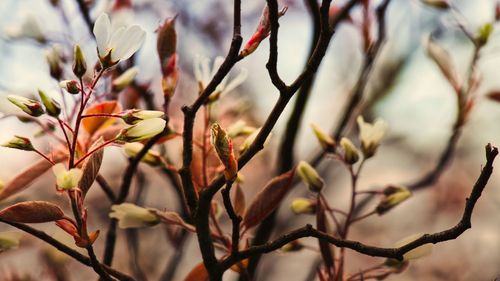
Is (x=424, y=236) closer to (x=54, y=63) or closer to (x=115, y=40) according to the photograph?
(x=115, y=40)

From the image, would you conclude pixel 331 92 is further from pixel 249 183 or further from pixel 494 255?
pixel 494 255

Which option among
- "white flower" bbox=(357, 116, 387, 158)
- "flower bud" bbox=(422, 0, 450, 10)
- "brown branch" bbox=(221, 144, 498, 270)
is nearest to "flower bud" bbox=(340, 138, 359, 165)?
"white flower" bbox=(357, 116, 387, 158)

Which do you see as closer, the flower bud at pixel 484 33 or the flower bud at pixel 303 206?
the flower bud at pixel 303 206

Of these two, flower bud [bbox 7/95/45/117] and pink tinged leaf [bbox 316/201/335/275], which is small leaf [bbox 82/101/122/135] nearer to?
flower bud [bbox 7/95/45/117]

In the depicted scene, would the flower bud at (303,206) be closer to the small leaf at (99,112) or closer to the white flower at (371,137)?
the white flower at (371,137)

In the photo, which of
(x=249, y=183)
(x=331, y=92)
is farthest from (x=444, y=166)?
(x=331, y=92)

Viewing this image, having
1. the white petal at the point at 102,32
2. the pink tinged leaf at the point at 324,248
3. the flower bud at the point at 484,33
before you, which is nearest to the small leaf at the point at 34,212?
the white petal at the point at 102,32
